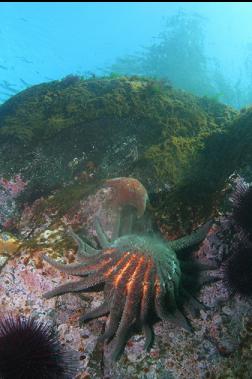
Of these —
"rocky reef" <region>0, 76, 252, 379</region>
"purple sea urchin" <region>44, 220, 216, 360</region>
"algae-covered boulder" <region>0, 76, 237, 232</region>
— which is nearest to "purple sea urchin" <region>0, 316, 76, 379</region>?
"rocky reef" <region>0, 76, 252, 379</region>

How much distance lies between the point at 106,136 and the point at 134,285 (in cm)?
495

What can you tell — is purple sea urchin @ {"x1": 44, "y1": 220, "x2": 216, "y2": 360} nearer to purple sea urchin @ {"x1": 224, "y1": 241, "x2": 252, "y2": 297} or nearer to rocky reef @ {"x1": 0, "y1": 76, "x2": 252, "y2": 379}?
rocky reef @ {"x1": 0, "y1": 76, "x2": 252, "y2": 379}

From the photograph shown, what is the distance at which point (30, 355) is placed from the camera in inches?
152

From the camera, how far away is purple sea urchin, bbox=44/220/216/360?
14.4ft

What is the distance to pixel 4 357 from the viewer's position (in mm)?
3822

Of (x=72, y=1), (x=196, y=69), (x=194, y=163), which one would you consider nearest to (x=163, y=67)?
(x=196, y=69)

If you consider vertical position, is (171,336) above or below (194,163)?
below

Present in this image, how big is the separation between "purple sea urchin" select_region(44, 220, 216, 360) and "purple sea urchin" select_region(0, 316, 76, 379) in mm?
606

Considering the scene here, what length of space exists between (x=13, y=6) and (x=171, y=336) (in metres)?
48.8

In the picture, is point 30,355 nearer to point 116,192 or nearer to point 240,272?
point 240,272

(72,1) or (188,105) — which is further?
(72,1)

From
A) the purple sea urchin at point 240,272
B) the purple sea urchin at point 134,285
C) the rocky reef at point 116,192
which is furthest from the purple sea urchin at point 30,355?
the purple sea urchin at point 240,272

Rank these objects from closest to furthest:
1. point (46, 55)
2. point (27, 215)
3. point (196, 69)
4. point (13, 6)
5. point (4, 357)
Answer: point (4, 357) < point (27, 215) < point (196, 69) < point (13, 6) < point (46, 55)

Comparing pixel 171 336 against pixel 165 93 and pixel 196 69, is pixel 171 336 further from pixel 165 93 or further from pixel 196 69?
pixel 196 69
